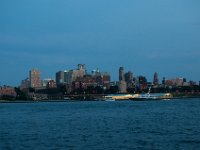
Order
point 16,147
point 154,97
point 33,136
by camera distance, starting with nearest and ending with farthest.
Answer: point 16,147
point 33,136
point 154,97

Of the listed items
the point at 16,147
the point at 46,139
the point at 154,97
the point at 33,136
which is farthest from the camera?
the point at 154,97

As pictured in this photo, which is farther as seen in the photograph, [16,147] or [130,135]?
[130,135]

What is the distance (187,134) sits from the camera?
34.2m

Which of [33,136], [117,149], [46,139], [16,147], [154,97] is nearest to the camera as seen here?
[117,149]

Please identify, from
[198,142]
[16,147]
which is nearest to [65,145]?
[16,147]

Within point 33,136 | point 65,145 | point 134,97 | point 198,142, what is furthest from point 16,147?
point 134,97

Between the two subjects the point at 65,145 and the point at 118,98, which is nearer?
the point at 65,145

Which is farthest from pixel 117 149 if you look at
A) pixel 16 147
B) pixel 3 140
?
pixel 3 140

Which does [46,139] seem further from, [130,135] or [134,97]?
[134,97]

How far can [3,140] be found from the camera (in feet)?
111

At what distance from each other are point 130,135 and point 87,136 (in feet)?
9.42

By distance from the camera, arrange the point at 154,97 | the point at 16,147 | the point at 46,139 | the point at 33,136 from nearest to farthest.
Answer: the point at 16,147
the point at 46,139
the point at 33,136
the point at 154,97

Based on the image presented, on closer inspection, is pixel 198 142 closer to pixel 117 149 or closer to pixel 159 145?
pixel 159 145

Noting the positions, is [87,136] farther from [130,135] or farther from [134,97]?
[134,97]
